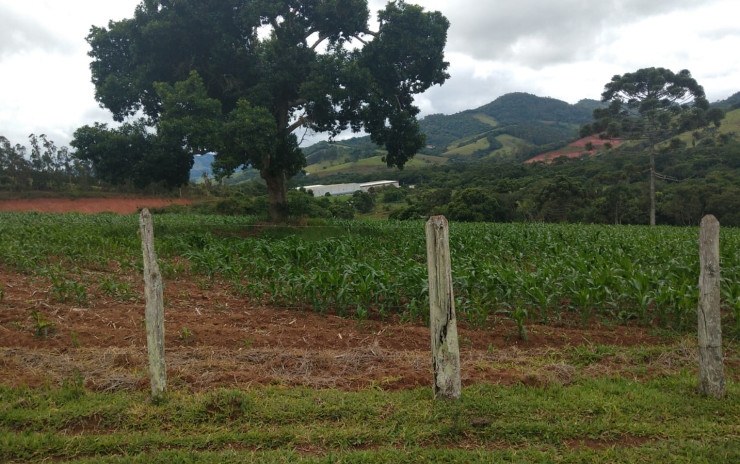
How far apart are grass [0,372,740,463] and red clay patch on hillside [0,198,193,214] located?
4490cm

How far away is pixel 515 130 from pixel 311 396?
12927 cm

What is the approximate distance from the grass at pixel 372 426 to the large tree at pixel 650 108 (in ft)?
120

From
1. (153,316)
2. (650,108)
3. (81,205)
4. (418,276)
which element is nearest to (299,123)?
(418,276)

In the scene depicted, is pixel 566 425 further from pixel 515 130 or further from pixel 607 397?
pixel 515 130

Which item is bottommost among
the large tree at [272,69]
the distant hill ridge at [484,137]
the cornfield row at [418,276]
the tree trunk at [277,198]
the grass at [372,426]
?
the grass at [372,426]

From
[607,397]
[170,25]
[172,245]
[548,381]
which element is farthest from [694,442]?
[170,25]

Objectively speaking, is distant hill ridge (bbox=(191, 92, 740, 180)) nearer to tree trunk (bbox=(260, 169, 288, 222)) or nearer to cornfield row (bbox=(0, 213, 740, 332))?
tree trunk (bbox=(260, 169, 288, 222))

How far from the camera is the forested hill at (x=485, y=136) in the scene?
335 feet

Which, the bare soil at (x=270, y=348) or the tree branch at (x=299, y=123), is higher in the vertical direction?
the tree branch at (x=299, y=123)

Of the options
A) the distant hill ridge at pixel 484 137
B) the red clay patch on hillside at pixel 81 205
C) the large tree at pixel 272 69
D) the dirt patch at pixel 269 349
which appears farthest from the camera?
the distant hill ridge at pixel 484 137

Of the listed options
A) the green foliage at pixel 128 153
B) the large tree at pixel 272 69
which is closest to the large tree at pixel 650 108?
the large tree at pixel 272 69

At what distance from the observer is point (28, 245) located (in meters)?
10.6

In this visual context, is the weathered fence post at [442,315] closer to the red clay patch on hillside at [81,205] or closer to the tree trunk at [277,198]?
the tree trunk at [277,198]

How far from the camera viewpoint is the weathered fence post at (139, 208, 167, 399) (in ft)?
12.6
